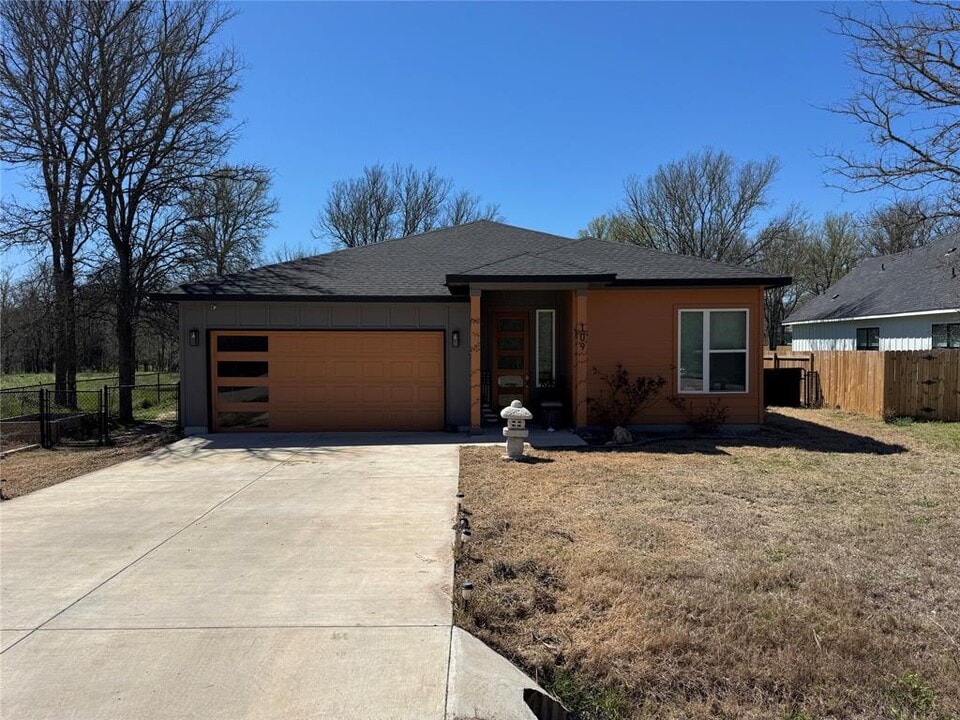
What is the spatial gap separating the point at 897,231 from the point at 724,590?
565 inches

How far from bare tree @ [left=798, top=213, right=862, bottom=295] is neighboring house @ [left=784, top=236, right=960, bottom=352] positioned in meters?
14.9

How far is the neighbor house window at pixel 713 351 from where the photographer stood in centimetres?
1227

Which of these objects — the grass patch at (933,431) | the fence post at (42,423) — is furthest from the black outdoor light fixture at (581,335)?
the fence post at (42,423)

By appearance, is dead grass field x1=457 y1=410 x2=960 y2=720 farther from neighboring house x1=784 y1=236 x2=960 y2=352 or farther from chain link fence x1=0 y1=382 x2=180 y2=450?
neighboring house x1=784 y1=236 x2=960 y2=352

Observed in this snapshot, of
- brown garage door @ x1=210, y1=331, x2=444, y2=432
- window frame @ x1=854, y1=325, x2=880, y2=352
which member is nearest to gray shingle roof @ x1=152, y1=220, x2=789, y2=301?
brown garage door @ x1=210, y1=331, x2=444, y2=432

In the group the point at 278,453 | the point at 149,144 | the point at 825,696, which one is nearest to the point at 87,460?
the point at 278,453

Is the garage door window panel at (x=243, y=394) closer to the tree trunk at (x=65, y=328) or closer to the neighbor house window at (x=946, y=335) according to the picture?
the tree trunk at (x=65, y=328)

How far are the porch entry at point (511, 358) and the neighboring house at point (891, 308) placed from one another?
35.5 feet

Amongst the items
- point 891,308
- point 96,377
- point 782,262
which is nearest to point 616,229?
point 782,262

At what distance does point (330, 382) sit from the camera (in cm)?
1244

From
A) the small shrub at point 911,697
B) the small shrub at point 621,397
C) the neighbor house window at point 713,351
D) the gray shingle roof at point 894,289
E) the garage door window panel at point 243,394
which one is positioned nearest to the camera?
the small shrub at point 911,697

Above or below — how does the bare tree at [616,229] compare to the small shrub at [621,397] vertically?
above

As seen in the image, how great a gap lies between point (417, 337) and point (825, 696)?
998cm

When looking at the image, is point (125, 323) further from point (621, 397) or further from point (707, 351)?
point (707, 351)
